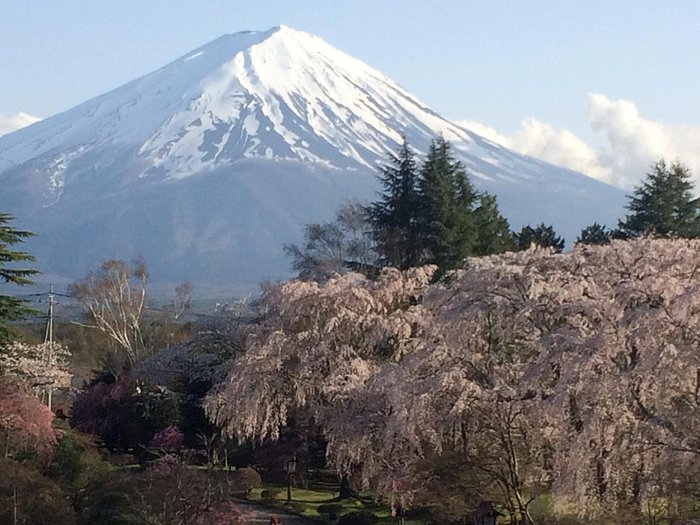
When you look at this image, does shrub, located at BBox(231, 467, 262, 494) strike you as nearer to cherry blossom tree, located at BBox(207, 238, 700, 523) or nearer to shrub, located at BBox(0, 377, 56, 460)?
cherry blossom tree, located at BBox(207, 238, 700, 523)

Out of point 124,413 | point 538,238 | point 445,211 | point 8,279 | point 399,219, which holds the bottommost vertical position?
point 124,413

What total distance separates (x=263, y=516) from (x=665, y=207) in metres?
18.6

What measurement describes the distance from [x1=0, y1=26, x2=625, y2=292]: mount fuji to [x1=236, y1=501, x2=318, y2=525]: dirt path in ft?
311

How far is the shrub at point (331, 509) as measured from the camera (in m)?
21.7

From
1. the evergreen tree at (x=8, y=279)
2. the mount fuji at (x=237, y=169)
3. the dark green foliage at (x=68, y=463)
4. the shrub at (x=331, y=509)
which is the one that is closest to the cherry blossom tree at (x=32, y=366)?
the evergreen tree at (x=8, y=279)

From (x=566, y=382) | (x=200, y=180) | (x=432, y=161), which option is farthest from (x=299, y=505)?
(x=200, y=180)

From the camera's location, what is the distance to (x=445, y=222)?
106 feet

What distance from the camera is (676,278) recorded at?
15094mm

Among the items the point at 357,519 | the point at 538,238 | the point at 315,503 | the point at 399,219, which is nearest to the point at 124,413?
the point at 315,503

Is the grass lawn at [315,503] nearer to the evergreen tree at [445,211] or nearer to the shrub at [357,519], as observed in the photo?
the shrub at [357,519]

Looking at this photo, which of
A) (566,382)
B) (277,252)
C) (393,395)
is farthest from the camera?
(277,252)

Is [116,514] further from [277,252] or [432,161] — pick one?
[277,252]

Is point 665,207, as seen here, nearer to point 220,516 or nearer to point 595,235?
point 595,235

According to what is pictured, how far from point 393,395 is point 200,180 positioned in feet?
412
